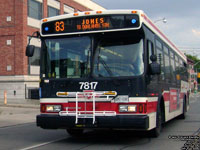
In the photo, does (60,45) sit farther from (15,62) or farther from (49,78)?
(15,62)

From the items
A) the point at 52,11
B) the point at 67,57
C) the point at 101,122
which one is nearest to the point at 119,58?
the point at 67,57

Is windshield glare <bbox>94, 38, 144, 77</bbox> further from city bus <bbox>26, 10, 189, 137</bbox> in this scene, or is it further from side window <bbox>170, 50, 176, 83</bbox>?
side window <bbox>170, 50, 176, 83</bbox>

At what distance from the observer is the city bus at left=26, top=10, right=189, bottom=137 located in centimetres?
Result: 855

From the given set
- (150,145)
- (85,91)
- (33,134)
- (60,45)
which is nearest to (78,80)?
(85,91)

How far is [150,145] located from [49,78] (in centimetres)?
303

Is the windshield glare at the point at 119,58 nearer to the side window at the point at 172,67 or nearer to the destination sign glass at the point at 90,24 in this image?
the destination sign glass at the point at 90,24

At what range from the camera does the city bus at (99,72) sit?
8555 mm

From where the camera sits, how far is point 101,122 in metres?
8.59

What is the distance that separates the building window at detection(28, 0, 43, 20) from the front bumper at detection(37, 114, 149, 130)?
1063 inches

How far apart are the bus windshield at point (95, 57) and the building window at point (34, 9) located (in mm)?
26469

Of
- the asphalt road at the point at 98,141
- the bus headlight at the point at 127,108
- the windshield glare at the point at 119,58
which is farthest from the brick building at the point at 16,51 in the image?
the bus headlight at the point at 127,108

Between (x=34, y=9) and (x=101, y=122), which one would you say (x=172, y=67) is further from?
(x=34, y=9)

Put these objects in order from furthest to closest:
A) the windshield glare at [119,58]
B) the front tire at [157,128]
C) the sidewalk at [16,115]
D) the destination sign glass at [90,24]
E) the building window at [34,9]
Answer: the building window at [34,9] → the sidewalk at [16,115] → the front tire at [157,128] → the destination sign glass at [90,24] → the windshield glare at [119,58]

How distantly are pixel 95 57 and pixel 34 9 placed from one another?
92.4ft
